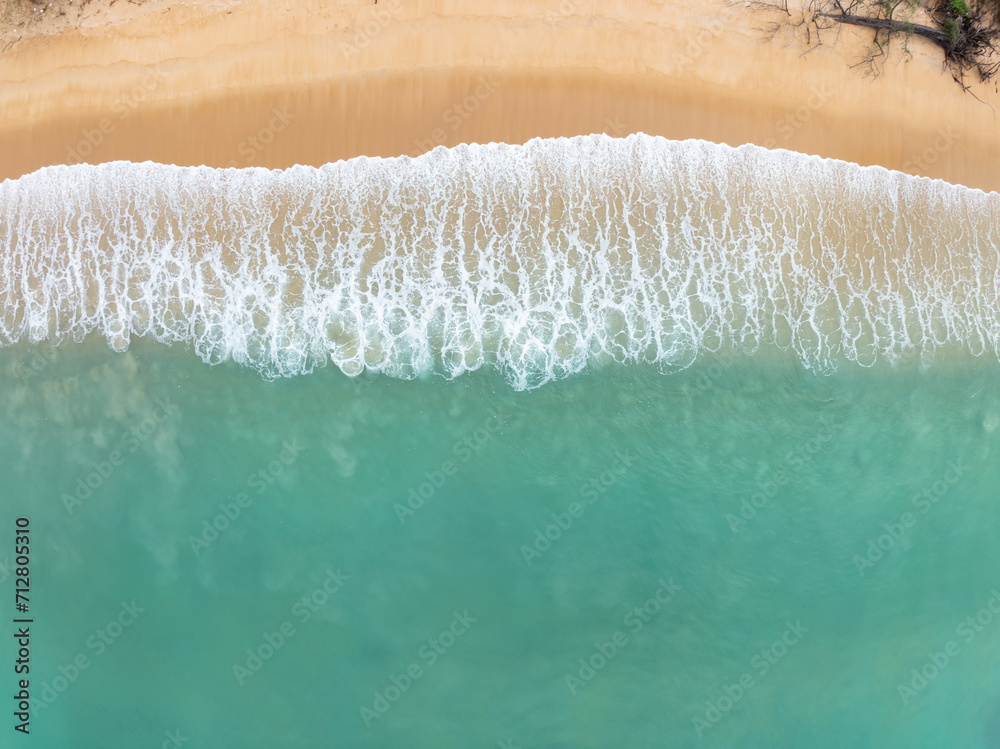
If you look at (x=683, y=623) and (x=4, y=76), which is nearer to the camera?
(x=683, y=623)

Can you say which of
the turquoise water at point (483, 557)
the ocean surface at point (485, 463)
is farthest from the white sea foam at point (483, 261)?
the turquoise water at point (483, 557)

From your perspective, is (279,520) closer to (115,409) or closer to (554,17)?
(115,409)

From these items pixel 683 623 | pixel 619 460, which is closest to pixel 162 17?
pixel 619 460

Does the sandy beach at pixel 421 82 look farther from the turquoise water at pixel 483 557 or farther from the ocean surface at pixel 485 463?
the turquoise water at pixel 483 557

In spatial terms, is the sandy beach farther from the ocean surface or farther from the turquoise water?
the turquoise water

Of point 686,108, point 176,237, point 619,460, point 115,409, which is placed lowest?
point 619,460

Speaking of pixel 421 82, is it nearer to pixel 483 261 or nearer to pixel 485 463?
pixel 483 261

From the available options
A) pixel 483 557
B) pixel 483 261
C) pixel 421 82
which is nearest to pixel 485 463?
pixel 483 557

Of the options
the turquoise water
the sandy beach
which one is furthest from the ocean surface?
the sandy beach
